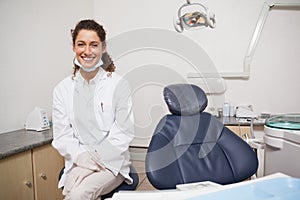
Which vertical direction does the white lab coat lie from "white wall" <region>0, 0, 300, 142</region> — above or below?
below

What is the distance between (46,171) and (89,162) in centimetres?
48

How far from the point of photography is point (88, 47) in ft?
4.91

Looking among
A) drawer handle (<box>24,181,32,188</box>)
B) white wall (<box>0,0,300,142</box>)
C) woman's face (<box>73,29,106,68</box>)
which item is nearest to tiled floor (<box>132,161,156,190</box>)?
white wall (<box>0,0,300,142</box>)

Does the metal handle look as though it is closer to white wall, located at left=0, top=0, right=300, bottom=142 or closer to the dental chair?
white wall, located at left=0, top=0, right=300, bottom=142

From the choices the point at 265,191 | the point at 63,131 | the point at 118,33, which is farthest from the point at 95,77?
the point at 118,33

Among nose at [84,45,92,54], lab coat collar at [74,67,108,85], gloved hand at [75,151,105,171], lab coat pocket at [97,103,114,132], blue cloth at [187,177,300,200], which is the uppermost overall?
nose at [84,45,92,54]

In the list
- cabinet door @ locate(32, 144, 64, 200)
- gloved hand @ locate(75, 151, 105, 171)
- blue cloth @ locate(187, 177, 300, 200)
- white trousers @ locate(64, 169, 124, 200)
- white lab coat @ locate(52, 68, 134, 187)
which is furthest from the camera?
cabinet door @ locate(32, 144, 64, 200)

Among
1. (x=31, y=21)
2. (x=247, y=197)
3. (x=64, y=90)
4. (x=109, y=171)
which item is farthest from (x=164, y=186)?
(x=31, y=21)

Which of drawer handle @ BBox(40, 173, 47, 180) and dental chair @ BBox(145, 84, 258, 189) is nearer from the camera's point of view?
dental chair @ BBox(145, 84, 258, 189)

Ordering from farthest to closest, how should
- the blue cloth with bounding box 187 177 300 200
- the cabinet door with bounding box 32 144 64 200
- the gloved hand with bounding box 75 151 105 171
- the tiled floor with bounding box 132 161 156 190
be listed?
1. the tiled floor with bounding box 132 161 156 190
2. the cabinet door with bounding box 32 144 64 200
3. the gloved hand with bounding box 75 151 105 171
4. the blue cloth with bounding box 187 177 300 200

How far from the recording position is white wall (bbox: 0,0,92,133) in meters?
1.83

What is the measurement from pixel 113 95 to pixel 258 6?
1725 millimetres

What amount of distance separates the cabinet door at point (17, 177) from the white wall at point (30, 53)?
0.43 meters

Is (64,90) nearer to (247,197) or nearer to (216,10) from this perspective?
(247,197)
